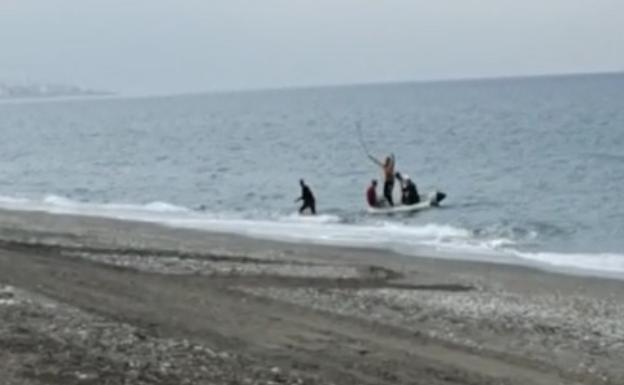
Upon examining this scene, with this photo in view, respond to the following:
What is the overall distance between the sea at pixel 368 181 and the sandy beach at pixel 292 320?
4656 mm

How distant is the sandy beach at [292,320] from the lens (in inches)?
449

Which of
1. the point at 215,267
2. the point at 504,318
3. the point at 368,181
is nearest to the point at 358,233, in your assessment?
the point at 215,267

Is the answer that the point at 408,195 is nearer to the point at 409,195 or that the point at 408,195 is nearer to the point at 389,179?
the point at 409,195

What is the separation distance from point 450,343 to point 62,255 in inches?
408

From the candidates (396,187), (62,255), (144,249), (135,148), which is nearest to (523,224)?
(396,187)

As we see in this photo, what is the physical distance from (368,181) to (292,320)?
39641mm

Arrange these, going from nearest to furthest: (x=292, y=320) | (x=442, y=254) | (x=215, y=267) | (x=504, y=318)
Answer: (x=292, y=320) < (x=504, y=318) < (x=215, y=267) < (x=442, y=254)

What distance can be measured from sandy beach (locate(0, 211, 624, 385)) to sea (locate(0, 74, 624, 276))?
466cm

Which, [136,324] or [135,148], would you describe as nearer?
[136,324]

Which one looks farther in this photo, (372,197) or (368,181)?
(368,181)

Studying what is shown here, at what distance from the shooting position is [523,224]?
35.2m

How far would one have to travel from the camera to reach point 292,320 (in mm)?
14758

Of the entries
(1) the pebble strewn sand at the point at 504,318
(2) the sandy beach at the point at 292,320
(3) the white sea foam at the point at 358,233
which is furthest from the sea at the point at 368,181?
(1) the pebble strewn sand at the point at 504,318

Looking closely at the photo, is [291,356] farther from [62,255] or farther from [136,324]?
[62,255]
